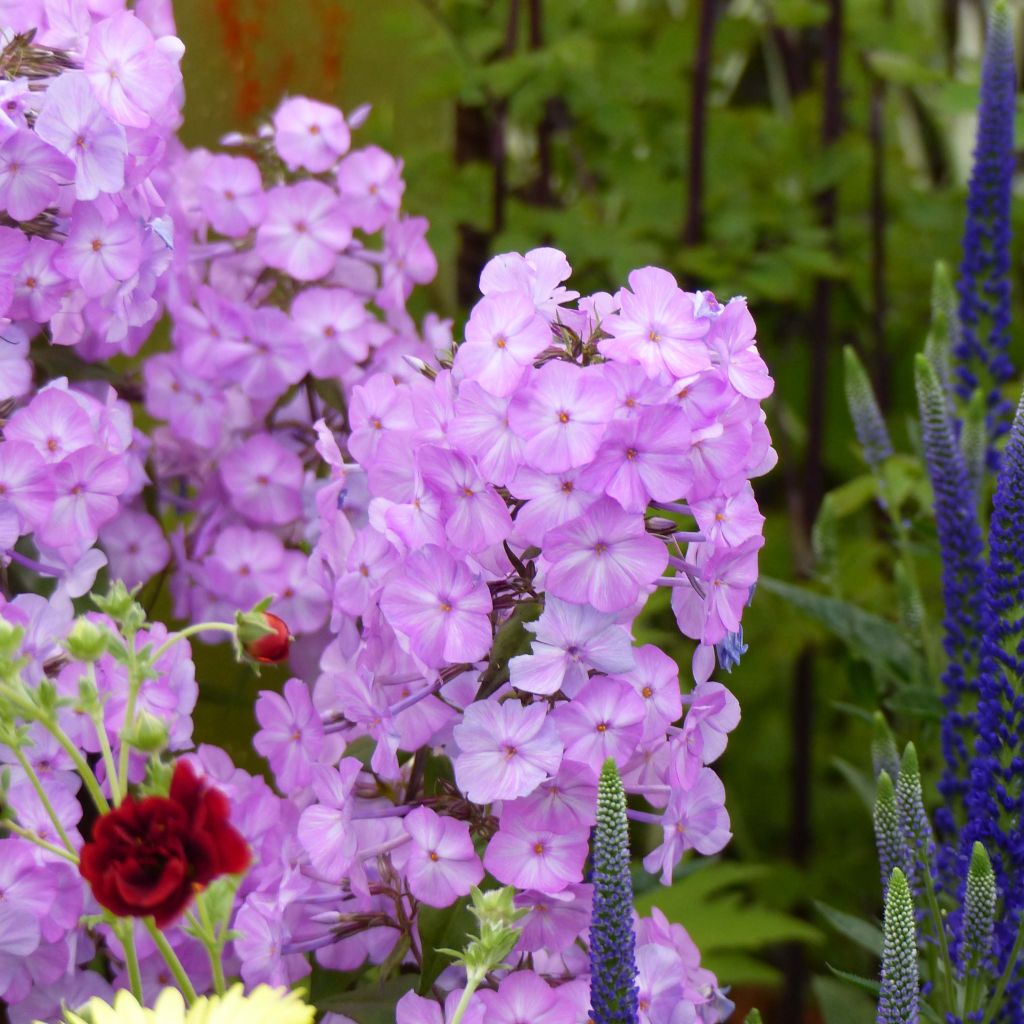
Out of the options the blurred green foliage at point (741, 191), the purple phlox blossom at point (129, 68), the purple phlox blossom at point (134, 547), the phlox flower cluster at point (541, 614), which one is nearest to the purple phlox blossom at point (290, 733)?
the phlox flower cluster at point (541, 614)

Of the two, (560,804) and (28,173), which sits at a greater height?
(28,173)

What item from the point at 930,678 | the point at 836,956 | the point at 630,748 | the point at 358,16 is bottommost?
the point at 836,956

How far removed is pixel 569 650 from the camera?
486mm

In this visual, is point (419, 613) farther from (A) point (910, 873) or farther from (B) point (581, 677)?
(A) point (910, 873)

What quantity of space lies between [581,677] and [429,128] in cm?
97

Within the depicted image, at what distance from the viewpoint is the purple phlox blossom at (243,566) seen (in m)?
0.71

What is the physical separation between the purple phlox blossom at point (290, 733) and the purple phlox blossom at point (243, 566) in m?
0.11

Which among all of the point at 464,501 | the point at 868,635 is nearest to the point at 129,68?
the point at 464,501

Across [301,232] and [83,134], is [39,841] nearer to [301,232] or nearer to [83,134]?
[83,134]

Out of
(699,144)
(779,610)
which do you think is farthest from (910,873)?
(699,144)

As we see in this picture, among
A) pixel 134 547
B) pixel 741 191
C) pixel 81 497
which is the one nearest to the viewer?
pixel 81 497

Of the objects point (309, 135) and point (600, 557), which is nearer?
point (600, 557)

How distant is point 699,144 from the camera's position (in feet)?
3.78

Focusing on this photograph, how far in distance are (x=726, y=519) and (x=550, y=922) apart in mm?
158
